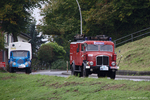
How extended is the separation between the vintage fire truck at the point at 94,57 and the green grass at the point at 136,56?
19.1 feet

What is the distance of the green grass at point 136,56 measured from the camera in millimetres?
24438

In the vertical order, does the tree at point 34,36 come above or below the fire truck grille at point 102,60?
above

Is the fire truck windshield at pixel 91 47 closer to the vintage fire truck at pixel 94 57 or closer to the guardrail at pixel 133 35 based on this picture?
the vintage fire truck at pixel 94 57

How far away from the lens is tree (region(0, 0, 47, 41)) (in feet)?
107

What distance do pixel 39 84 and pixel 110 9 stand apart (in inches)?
978

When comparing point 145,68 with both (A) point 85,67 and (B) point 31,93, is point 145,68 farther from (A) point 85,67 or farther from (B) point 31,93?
(B) point 31,93

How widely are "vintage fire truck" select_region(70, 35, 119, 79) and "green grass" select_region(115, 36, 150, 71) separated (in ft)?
19.1

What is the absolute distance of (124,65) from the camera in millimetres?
26719

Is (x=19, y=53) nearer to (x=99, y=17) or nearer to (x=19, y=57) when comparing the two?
(x=19, y=57)

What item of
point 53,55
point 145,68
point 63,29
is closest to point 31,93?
point 145,68

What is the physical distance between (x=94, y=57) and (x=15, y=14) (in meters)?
19.7

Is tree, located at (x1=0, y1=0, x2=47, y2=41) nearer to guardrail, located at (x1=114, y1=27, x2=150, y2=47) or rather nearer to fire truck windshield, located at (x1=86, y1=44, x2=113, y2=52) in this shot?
guardrail, located at (x1=114, y1=27, x2=150, y2=47)

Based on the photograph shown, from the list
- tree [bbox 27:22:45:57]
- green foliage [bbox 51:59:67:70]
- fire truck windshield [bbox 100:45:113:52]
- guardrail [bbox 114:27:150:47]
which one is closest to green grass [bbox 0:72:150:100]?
fire truck windshield [bbox 100:45:113:52]

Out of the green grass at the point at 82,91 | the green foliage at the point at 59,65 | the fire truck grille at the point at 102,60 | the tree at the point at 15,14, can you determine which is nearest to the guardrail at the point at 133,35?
the tree at the point at 15,14
